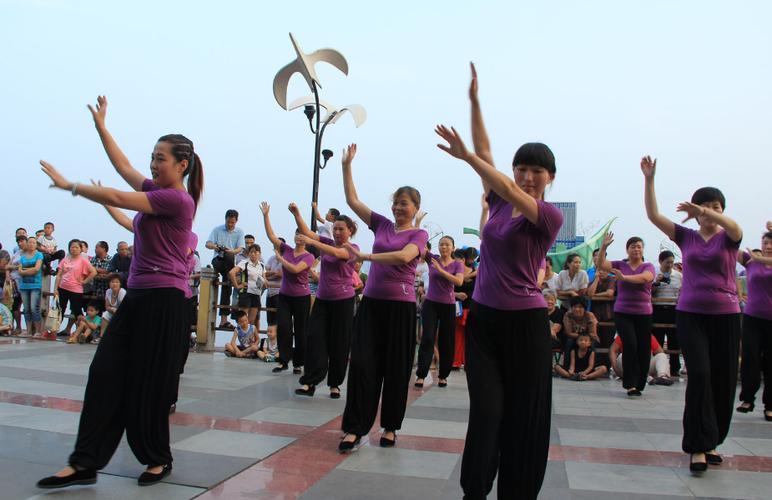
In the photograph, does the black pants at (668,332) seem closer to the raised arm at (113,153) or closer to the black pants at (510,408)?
the black pants at (510,408)

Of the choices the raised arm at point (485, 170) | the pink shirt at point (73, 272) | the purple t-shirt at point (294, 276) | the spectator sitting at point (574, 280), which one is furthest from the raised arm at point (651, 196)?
the pink shirt at point (73, 272)

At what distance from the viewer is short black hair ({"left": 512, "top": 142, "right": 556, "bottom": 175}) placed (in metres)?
3.08

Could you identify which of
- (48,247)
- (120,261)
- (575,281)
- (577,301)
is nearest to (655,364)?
(577,301)

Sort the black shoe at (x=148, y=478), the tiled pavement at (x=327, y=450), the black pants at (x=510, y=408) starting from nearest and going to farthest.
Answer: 1. the black pants at (x=510, y=408)
2. the black shoe at (x=148, y=478)
3. the tiled pavement at (x=327, y=450)

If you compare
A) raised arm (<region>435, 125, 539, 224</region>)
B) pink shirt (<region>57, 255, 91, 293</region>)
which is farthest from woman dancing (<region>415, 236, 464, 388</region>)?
pink shirt (<region>57, 255, 91, 293</region>)

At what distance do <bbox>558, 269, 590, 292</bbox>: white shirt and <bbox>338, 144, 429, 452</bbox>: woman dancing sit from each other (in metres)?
5.70

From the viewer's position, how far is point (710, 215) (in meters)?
4.44

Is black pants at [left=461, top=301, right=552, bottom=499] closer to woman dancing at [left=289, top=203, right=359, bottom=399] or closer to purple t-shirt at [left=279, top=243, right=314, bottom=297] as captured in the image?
woman dancing at [left=289, top=203, right=359, bottom=399]

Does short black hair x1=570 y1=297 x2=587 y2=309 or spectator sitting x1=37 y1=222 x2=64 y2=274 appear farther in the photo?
spectator sitting x1=37 y1=222 x2=64 y2=274

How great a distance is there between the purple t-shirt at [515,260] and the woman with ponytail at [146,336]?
1.84 meters

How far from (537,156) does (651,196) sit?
6.36 feet

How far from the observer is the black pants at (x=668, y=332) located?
10.2 m

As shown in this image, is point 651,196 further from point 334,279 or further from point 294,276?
point 294,276

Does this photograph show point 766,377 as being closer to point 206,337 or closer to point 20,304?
point 206,337
